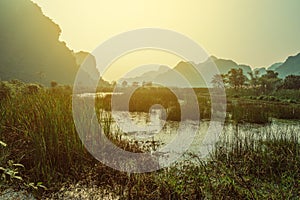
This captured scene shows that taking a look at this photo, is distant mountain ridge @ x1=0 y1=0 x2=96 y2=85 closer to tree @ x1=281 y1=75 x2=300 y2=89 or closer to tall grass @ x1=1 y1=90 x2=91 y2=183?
tree @ x1=281 y1=75 x2=300 y2=89

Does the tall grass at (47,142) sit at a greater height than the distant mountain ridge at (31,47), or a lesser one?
lesser

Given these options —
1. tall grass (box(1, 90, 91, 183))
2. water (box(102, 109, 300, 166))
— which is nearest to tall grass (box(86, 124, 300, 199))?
tall grass (box(1, 90, 91, 183))

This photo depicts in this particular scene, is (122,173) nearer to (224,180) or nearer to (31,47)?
(224,180)

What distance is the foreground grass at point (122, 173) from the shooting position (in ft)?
11.0

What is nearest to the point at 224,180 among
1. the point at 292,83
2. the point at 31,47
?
the point at 292,83

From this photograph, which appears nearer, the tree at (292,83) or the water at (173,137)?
the water at (173,137)

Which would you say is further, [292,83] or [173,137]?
[292,83]

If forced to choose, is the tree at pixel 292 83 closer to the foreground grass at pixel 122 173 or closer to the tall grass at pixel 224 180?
the foreground grass at pixel 122 173

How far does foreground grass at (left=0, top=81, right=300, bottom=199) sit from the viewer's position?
335 centimetres

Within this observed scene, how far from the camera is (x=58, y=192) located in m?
3.44

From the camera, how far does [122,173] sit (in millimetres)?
3988

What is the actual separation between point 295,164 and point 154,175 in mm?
2470

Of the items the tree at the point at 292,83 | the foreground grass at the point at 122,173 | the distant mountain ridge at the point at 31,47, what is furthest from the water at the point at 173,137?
the distant mountain ridge at the point at 31,47

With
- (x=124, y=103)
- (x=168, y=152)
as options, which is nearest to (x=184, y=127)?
(x=168, y=152)
